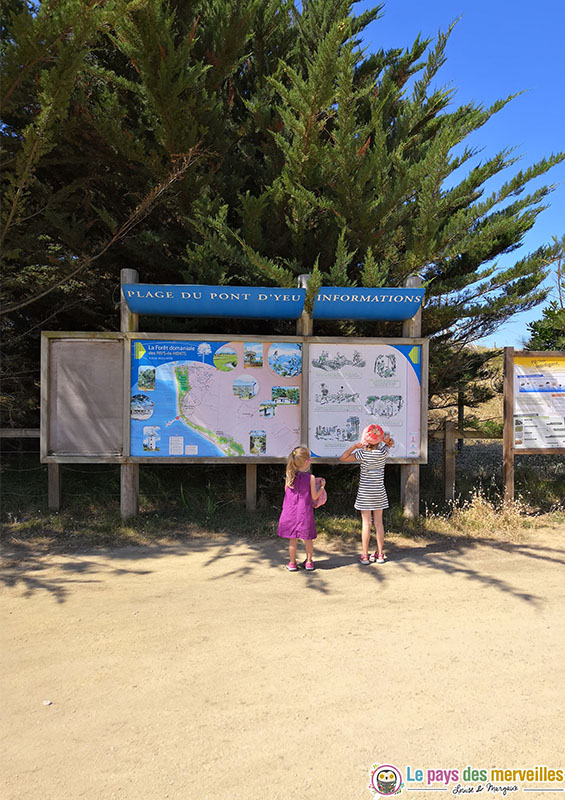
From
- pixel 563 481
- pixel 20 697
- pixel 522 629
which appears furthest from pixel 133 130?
pixel 563 481

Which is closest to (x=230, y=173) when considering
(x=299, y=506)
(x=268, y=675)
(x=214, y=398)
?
(x=214, y=398)

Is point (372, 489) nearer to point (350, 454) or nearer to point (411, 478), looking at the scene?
point (350, 454)

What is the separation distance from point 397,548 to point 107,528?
3.49 m

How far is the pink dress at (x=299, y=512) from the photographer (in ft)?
17.8

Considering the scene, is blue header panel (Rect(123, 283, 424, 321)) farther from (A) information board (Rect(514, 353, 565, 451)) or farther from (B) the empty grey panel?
(A) information board (Rect(514, 353, 565, 451))

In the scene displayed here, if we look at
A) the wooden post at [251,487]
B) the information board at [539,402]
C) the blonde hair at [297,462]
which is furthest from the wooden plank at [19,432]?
the information board at [539,402]

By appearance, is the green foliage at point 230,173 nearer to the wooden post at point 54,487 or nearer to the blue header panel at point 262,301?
the blue header panel at point 262,301

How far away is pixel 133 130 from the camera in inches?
299

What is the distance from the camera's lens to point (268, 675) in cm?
341

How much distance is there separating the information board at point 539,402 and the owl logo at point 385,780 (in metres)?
5.78

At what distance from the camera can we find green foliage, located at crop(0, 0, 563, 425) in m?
6.49

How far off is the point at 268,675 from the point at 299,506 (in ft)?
7.24

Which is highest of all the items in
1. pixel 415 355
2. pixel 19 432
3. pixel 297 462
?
pixel 415 355

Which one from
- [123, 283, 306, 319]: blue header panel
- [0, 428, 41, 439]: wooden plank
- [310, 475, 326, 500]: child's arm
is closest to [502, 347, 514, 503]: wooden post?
[123, 283, 306, 319]: blue header panel
